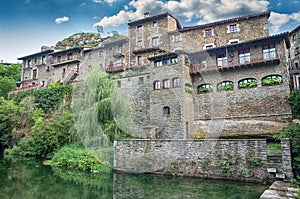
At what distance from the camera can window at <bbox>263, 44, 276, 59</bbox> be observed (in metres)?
17.0

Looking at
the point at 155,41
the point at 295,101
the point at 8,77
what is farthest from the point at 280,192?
the point at 8,77

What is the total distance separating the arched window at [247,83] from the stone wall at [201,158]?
26.9ft

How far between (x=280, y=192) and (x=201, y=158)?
4.57 metres

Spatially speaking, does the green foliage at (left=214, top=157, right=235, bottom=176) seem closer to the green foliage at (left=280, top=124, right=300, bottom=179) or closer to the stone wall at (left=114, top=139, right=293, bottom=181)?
the stone wall at (left=114, top=139, right=293, bottom=181)

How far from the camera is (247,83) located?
1783 centimetres

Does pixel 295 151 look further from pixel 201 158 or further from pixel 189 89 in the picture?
pixel 189 89

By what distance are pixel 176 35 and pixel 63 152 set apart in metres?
16.2

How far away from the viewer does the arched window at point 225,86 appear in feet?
60.6

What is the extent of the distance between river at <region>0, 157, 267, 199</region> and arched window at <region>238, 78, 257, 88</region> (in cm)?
960

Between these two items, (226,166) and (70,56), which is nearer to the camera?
(226,166)

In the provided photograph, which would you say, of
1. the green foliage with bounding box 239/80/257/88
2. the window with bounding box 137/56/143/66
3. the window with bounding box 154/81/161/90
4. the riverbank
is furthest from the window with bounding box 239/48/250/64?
the riverbank

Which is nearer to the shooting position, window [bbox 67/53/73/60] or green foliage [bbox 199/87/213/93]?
green foliage [bbox 199/87/213/93]

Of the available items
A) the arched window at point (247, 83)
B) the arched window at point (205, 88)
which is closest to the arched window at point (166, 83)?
the arched window at point (205, 88)

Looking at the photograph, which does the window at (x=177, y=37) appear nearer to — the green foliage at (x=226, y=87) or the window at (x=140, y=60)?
the window at (x=140, y=60)
